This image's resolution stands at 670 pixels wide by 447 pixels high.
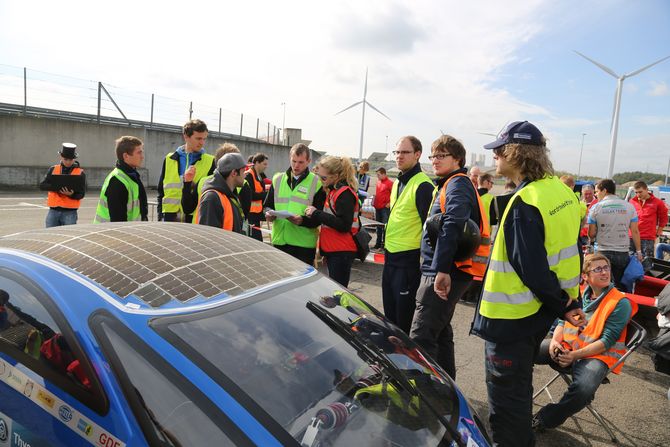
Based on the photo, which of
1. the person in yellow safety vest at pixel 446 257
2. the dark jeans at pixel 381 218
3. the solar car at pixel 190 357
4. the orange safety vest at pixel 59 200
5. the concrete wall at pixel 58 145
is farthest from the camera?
the concrete wall at pixel 58 145

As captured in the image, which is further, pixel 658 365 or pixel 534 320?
pixel 658 365

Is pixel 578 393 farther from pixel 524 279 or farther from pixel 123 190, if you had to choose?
pixel 123 190

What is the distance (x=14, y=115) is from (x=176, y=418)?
2134cm

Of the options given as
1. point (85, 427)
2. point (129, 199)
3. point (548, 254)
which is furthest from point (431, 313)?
point (129, 199)

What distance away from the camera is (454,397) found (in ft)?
6.56

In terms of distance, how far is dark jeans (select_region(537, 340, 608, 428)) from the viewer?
9.89ft

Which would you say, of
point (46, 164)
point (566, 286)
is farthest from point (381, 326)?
point (46, 164)

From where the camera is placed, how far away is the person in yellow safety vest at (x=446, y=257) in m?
3.01

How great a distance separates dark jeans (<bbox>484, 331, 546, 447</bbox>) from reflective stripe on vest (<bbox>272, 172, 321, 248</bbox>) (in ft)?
7.68

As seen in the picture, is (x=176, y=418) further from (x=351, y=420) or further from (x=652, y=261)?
(x=652, y=261)

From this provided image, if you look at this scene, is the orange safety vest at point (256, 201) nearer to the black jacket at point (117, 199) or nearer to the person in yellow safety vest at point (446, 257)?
the black jacket at point (117, 199)

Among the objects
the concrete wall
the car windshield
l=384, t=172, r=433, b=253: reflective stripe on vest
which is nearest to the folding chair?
l=384, t=172, r=433, b=253: reflective stripe on vest

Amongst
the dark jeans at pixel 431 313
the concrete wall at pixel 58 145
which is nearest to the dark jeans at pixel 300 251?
the dark jeans at pixel 431 313

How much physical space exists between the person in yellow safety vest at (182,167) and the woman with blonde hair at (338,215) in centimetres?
149
